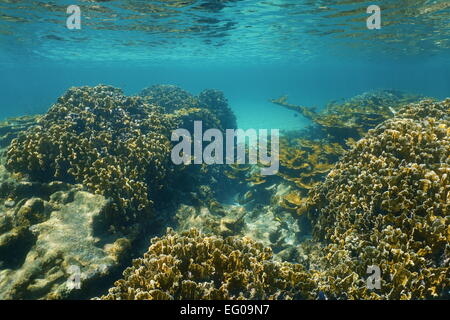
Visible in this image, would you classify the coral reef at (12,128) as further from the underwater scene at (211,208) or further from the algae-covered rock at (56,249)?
the algae-covered rock at (56,249)

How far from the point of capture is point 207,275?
4805 millimetres

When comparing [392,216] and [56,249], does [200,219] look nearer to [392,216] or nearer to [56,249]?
[56,249]

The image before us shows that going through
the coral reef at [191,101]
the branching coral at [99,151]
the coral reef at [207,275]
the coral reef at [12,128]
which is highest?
the coral reef at [191,101]

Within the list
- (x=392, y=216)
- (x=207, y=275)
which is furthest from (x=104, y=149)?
(x=392, y=216)

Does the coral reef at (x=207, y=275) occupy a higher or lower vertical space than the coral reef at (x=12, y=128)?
lower

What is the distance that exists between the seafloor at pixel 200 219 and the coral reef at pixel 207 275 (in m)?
0.02

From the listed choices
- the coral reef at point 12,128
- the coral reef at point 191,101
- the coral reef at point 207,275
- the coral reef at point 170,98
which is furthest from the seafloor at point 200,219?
the coral reef at point 191,101

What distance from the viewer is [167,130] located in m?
11.4

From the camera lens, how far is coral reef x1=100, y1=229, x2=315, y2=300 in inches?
173

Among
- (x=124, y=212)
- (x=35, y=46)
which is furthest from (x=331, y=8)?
(x=35, y=46)

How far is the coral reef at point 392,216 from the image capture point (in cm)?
446

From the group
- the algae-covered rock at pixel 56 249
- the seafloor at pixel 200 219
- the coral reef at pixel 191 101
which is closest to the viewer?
the seafloor at pixel 200 219

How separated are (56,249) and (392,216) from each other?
21.9 ft
